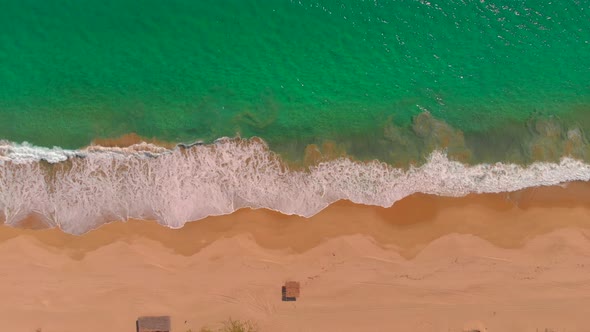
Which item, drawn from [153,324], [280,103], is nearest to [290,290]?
[153,324]

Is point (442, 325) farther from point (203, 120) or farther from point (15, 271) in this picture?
point (15, 271)

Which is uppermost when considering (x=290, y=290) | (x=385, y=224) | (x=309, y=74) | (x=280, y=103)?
(x=309, y=74)

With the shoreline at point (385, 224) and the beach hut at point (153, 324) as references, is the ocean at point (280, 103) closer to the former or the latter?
the shoreline at point (385, 224)

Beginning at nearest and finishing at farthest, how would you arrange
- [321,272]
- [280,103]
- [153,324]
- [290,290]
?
[153,324] → [290,290] → [321,272] → [280,103]

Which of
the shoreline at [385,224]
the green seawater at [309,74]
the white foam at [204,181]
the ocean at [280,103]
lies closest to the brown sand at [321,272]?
the shoreline at [385,224]

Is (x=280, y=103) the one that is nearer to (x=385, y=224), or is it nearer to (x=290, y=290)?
(x=385, y=224)

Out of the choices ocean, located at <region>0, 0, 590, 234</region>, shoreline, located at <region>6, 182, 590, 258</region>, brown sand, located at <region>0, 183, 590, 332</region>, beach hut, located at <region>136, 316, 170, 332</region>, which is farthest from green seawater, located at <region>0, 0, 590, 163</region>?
beach hut, located at <region>136, 316, 170, 332</region>

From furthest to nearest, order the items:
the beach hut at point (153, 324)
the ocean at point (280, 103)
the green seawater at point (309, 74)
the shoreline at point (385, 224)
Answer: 1. the green seawater at point (309, 74)
2. the ocean at point (280, 103)
3. the shoreline at point (385, 224)
4. the beach hut at point (153, 324)
